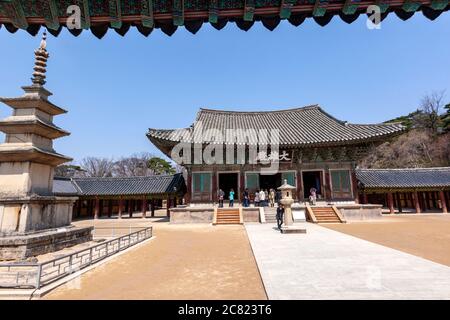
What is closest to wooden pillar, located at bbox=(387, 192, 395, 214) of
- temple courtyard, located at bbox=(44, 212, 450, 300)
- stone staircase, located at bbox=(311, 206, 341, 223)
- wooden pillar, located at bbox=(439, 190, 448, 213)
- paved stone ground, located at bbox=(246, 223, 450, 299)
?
wooden pillar, located at bbox=(439, 190, 448, 213)

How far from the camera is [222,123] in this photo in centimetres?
2381

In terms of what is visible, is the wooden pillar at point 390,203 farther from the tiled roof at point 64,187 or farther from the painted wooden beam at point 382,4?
the tiled roof at point 64,187

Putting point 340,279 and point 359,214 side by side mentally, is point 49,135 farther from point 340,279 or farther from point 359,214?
point 359,214

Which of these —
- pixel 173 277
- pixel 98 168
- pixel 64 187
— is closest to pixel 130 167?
pixel 98 168

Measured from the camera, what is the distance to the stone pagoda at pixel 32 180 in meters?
7.70

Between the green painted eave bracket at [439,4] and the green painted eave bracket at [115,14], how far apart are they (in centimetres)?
401

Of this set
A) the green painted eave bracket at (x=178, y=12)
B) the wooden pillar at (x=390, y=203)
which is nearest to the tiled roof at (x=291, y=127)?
the wooden pillar at (x=390, y=203)

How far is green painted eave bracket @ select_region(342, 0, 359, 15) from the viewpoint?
3078 mm

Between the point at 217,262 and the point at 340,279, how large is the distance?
298 cm

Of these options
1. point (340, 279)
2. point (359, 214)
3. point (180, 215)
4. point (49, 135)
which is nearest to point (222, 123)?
point (180, 215)

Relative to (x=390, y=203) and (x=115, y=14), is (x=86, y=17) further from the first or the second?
(x=390, y=203)

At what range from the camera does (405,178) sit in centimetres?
2255

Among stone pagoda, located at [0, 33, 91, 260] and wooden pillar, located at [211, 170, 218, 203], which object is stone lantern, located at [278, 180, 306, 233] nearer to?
wooden pillar, located at [211, 170, 218, 203]

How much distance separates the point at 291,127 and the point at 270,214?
365 inches
